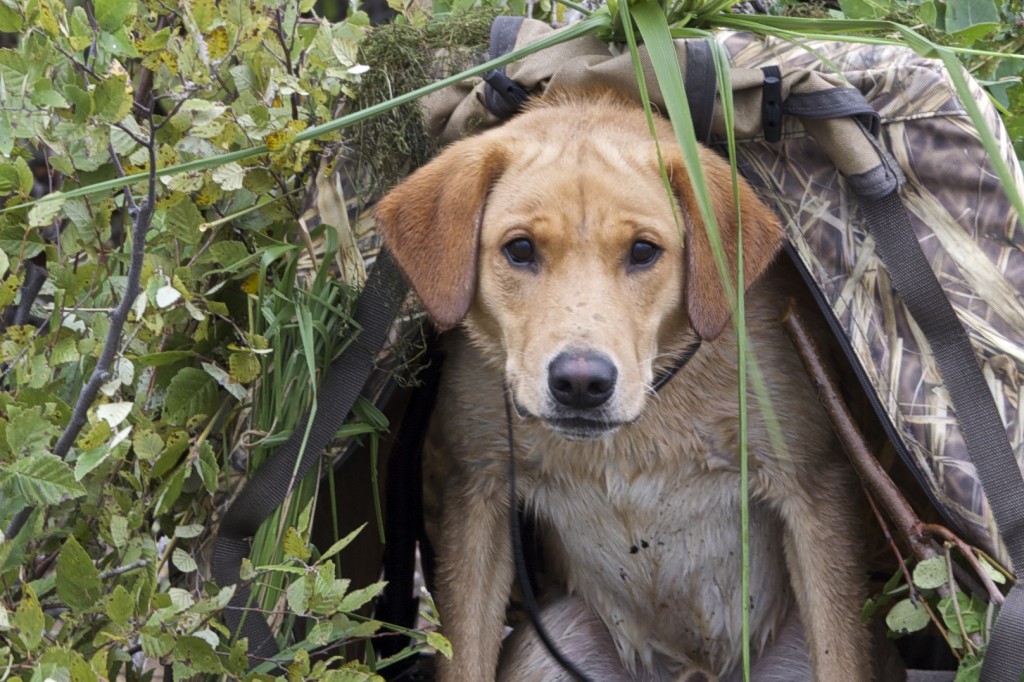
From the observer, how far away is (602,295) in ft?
A: 8.64

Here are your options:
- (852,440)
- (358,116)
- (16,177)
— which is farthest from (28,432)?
(852,440)

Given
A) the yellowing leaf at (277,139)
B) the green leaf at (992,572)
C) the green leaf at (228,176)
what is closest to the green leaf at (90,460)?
the green leaf at (228,176)

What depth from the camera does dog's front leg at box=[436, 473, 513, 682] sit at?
128 inches

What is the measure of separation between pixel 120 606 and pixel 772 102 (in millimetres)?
1664

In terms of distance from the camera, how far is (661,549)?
3.22 meters

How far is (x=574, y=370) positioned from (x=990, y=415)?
86 cm

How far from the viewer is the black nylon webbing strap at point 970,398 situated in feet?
8.36

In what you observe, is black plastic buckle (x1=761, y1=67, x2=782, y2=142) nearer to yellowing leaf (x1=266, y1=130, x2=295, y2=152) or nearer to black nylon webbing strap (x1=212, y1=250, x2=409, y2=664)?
black nylon webbing strap (x1=212, y1=250, x2=409, y2=664)

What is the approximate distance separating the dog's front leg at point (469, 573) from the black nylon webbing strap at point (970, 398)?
1.13 meters

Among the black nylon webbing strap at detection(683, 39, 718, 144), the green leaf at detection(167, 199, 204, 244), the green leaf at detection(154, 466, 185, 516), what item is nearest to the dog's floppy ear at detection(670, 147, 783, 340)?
the black nylon webbing strap at detection(683, 39, 718, 144)

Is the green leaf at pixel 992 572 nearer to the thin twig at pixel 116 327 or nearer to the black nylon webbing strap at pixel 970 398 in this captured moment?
the black nylon webbing strap at pixel 970 398

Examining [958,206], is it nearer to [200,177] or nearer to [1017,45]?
[1017,45]

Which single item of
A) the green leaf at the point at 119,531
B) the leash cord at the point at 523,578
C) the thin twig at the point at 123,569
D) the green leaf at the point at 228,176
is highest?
the green leaf at the point at 228,176

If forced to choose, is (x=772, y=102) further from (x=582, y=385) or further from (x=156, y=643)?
(x=156, y=643)
